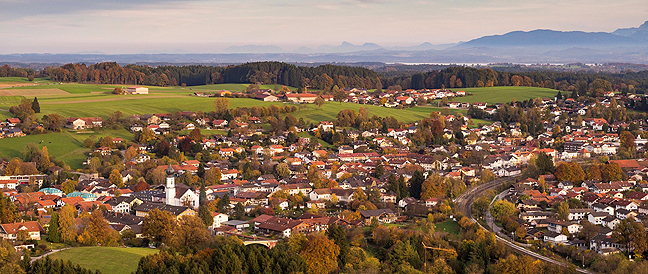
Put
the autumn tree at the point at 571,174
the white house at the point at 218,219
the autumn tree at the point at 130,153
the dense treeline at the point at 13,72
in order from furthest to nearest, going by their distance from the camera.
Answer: the dense treeline at the point at 13,72
the autumn tree at the point at 130,153
the autumn tree at the point at 571,174
the white house at the point at 218,219

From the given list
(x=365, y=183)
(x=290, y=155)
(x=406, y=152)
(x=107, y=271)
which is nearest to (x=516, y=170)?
(x=406, y=152)

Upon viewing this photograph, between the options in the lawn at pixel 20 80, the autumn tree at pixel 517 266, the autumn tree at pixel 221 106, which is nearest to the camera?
the autumn tree at pixel 517 266

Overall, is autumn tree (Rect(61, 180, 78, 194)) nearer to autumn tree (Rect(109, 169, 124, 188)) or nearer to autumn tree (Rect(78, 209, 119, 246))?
autumn tree (Rect(109, 169, 124, 188))

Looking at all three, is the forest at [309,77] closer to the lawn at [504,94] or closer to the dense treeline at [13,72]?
the dense treeline at [13,72]

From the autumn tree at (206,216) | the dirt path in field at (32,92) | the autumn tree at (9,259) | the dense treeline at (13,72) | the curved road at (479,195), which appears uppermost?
the dense treeline at (13,72)

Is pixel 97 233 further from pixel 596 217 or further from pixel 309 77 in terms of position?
pixel 309 77

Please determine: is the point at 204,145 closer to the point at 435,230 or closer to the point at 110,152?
the point at 110,152

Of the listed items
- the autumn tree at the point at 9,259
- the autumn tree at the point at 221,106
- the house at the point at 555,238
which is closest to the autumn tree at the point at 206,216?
the autumn tree at the point at 9,259
